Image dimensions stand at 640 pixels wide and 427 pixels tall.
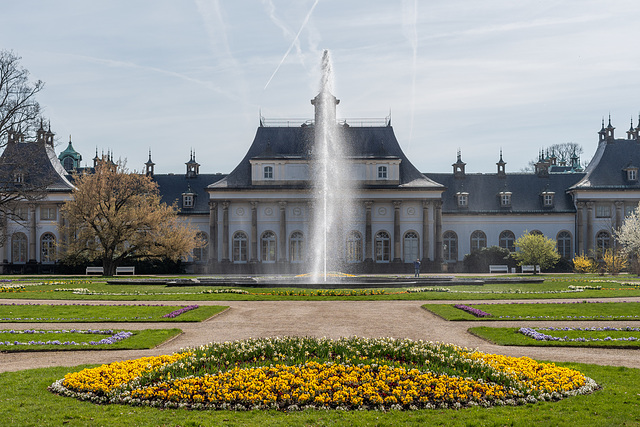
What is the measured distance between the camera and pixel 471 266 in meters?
59.6

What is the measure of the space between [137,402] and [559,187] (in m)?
63.9

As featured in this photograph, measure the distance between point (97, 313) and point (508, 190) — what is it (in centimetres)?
5237

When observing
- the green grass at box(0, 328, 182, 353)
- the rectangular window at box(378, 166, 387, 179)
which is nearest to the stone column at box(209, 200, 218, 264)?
the rectangular window at box(378, 166, 387, 179)

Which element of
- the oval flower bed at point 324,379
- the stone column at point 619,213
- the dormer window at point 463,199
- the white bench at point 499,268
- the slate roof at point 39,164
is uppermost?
the slate roof at point 39,164

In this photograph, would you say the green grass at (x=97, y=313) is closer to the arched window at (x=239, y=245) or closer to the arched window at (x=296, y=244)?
the arched window at (x=239, y=245)

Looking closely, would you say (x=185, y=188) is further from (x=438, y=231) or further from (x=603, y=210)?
(x=603, y=210)

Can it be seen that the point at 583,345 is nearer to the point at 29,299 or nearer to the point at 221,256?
the point at 29,299

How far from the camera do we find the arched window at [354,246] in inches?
2341

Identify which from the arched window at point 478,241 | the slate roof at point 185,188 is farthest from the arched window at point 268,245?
the arched window at point 478,241

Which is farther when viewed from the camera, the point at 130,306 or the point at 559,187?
the point at 559,187

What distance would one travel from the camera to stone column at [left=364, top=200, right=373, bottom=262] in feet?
195

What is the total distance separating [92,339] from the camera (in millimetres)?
16406

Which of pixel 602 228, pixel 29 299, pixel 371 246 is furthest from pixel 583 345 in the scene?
pixel 602 228

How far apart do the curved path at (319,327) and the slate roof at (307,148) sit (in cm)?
3532
